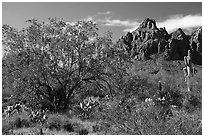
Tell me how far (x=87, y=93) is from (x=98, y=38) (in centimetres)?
254

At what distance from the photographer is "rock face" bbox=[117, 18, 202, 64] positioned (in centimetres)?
8806

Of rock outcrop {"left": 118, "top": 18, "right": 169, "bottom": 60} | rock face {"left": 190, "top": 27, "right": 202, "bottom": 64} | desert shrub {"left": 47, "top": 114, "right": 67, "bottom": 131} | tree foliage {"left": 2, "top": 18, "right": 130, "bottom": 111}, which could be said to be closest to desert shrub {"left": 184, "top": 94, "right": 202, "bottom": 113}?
tree foliage {"left": 2, "top": 18, "right": 130, "bottom": 111}

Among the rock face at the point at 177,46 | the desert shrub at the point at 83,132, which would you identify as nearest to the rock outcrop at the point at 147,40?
the rock face at the point at 177,46

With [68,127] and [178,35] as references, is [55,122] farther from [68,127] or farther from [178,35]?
[178,35]

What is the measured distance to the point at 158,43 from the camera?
90.8m

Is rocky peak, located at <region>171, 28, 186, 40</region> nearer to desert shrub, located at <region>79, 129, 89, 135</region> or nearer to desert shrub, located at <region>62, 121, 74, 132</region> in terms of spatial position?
desert shrub, located at <region>62, 121, 74, 132</region>

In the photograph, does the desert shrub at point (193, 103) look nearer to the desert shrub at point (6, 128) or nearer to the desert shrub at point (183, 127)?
the desert shrub at point (183, 127)

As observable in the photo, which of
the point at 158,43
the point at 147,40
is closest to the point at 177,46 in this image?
the point at 158,43

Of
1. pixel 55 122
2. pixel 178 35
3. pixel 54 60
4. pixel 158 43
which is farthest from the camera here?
pixel 178 35

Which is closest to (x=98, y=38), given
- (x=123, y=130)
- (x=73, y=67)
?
(x=73, y=67)

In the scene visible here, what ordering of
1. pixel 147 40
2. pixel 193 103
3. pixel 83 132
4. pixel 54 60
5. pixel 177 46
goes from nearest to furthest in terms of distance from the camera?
pixel 83 132 → pixel 54 60 → pixel 193 103 → pixel 177 46 → pixel 147 40

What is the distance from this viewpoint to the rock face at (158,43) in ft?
289

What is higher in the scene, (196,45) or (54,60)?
(196,45)

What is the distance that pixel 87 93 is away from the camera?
14039 mm
